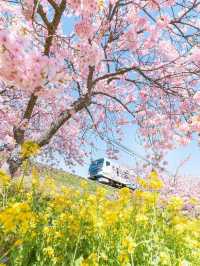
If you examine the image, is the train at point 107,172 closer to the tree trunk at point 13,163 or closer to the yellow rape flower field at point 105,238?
Answer: the tree trunk at point 13,163

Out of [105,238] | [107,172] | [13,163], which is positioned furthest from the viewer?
[107,172]

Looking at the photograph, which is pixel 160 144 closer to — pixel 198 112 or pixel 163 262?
pixel 198 112

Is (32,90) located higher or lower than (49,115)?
lower

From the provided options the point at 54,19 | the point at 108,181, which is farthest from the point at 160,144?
the point at 108,181

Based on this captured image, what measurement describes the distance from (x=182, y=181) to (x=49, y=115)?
58.4 ft

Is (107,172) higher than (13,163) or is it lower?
higher

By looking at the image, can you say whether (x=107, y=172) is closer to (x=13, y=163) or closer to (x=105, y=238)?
(x=13, y=163)

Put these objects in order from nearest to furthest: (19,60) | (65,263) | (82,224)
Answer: (19,60), (65,263), (82,224)

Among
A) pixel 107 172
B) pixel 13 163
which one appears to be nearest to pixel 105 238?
pixel 13 163

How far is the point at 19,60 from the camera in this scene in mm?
3512

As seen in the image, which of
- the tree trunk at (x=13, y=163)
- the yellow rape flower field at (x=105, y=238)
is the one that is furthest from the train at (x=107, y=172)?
the yellow rape flower field at (x=105, y=238)

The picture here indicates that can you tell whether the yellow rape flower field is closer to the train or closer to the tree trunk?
the tree trunk

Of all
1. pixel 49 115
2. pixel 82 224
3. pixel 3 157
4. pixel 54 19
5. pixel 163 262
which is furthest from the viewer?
pixel 49 115

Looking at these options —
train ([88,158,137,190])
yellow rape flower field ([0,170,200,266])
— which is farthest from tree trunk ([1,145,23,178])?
train ([88,158,137,190])
